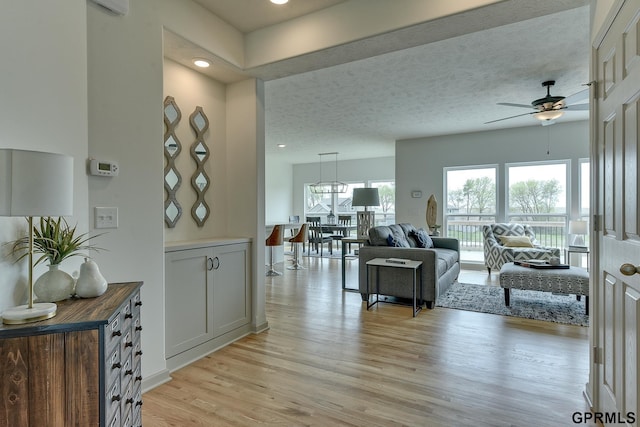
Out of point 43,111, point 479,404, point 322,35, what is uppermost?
point 322,35

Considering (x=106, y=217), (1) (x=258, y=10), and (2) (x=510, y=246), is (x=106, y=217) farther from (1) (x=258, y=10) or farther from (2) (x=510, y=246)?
(2) (x=510, y=246)

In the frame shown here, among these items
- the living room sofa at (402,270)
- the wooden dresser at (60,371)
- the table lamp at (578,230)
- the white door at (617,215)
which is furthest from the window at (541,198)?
the wooden dresser at (60,371)

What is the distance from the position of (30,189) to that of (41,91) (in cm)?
71

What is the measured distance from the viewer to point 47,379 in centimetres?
110

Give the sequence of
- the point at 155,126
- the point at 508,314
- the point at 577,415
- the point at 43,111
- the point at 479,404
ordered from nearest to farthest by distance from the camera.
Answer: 1. the point at 43,111
2. the point at 577,415
3. the point at 479,404
4. the point at 155,126
5. the point at 508,314

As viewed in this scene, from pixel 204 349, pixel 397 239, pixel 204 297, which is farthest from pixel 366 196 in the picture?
pixel 204 349

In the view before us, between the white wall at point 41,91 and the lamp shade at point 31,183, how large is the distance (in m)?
0.34

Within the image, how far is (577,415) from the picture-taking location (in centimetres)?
190

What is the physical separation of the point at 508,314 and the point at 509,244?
253cm

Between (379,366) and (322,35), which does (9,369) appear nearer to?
(379,366)

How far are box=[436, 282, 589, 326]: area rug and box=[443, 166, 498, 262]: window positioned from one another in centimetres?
235

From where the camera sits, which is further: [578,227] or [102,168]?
[578,227]

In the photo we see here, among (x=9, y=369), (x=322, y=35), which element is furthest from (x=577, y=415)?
(x=322, y=35)

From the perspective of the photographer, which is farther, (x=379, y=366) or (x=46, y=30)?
(x=379, y=366)
